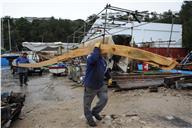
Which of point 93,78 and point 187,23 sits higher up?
point 187,23

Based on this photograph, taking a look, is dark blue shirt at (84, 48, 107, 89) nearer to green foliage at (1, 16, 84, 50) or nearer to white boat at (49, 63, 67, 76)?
white boat at (49, 63, 67, 76)

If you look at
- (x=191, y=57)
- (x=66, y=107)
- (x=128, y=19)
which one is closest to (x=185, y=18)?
(x=191, y=57)

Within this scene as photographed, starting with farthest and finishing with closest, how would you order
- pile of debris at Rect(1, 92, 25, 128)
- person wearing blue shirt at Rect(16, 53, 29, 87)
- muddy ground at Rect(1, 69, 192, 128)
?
person wearing blue shirt at Rect(16, 53, 29, 87), muddy ground at Rect(1, 69, 192, 128), pile of debris at Rect(1, 92, 25, 128)

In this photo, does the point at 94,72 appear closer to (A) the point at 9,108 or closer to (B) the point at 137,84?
(A) the point at 9,108

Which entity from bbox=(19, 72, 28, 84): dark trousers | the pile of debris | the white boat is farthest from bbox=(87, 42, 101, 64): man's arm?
the white boat

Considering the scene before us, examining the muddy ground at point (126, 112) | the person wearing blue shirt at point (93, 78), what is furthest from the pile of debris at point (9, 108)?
the person wearing blue shirt at point (93, 78)

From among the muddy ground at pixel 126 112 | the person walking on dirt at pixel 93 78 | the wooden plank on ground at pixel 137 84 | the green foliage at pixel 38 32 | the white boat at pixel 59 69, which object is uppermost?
the green foliage at pixel 38 32

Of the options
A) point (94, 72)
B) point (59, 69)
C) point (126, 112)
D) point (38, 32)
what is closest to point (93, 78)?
point (94, 72)

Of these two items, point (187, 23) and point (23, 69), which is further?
point (187, 23)

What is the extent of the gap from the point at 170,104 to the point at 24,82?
9.34 metres

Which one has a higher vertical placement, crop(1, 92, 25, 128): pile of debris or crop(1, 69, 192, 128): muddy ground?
crop(1, 92, 25, 128): pile of debris

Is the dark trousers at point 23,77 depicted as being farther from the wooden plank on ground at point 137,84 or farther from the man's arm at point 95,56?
the man's arm at point 95,56

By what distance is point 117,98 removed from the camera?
1012 cm

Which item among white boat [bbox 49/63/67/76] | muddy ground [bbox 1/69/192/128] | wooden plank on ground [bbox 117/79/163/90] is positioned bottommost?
white boat [bbox 49/63/67/76]
